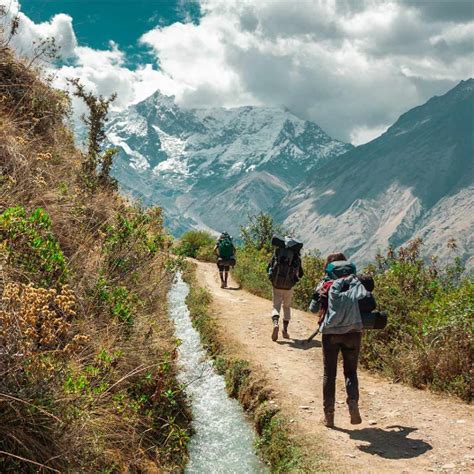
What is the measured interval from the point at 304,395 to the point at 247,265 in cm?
1976

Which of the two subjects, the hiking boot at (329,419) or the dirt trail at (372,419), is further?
the hiking boot at (329,419)

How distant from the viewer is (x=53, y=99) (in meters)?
17.1

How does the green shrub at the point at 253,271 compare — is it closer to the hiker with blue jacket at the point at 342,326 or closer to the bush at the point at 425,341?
the bush at the point at 425,341

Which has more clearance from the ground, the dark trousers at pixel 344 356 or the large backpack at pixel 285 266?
the large backpack at pixel 285 266

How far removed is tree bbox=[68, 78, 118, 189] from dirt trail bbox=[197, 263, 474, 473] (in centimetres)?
866

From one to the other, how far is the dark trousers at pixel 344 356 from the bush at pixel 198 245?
1248 inches

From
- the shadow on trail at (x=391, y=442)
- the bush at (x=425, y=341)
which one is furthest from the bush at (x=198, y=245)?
the shadow on trail at (x=391, y=442)

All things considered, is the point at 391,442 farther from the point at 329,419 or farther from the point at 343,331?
the point at 343,331

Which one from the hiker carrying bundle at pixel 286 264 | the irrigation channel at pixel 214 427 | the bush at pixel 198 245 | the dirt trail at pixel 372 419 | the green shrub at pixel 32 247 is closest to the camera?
the green shrub at pixel 32 247

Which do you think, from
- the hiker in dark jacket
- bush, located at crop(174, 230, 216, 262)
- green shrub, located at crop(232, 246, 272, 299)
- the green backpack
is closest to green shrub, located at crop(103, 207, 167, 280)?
the hiker in dark jacket

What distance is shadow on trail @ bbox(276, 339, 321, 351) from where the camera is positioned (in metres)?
14.2

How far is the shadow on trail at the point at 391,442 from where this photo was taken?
306 inches

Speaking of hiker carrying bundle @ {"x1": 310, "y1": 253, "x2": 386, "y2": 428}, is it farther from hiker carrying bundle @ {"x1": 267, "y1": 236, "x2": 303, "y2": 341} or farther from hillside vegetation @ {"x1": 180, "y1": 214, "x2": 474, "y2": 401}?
hiker carrying bundle @ {"x1": 267, "y1": 236, "x2": 303, "y2": 341}

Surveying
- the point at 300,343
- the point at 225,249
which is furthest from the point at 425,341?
the point at 225,249
